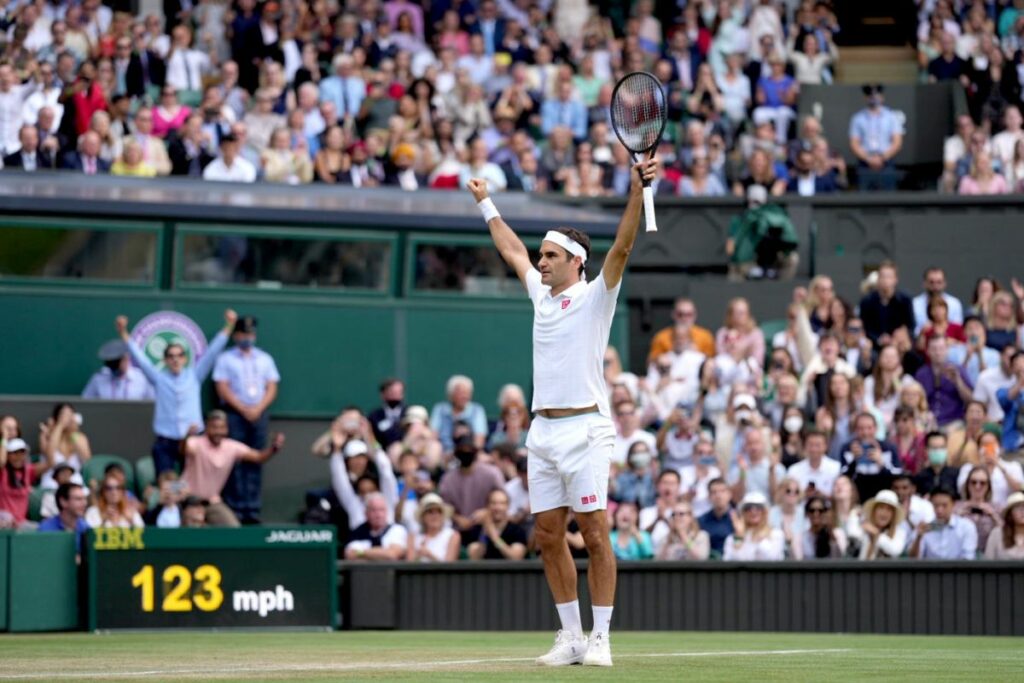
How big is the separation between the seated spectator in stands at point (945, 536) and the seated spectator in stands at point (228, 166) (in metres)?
8.82

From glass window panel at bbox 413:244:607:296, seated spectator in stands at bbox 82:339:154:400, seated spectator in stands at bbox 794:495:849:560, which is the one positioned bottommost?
seated spectator in stands at bbox 794:495:849:560

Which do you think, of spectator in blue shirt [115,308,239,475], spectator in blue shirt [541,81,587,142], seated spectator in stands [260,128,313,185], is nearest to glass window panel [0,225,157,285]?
spectator in blue shirt [115,308,239,475]

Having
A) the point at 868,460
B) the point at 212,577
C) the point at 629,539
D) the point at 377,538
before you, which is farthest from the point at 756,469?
the point at 212,577

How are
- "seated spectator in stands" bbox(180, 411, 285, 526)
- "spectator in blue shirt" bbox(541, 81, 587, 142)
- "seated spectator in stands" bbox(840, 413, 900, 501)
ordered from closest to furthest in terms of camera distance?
1. "seated spectator in stands" bbox(840, 413, 900, 501)
2. "seated spectator in stands" bbox(180, 411, 285, 526)
3. "spectator in blue shirt" bbox(541, 81, 587, 142)

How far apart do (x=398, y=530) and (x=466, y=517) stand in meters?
0.70

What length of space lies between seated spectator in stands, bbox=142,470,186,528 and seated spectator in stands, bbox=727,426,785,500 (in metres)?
4.74

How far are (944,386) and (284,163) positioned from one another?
7.61 meters

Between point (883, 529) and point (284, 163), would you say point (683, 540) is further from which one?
point (284, 163)

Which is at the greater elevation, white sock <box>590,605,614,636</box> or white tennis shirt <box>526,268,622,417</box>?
white tennis shirt <box>526,268,622,417</box>

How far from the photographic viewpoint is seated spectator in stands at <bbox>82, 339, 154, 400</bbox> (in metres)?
19.4

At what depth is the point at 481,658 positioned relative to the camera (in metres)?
10.6

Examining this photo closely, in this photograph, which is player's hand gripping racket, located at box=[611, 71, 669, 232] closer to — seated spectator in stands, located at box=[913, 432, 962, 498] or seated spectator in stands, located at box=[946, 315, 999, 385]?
seated spectator in stands, located at box=[913, 432, 962, 498]

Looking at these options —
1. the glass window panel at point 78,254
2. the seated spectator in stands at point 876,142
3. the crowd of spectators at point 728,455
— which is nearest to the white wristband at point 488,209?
the crowd of spectators at point 728,455

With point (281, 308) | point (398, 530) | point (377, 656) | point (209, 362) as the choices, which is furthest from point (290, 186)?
point (377, 656)
